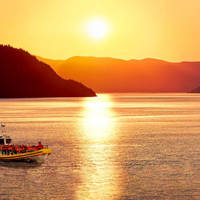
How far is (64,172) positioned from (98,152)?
63.5 ft

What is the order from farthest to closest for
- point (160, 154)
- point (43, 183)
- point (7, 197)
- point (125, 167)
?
→ point (160, 154) < point (125, 167) < point (43, 183) < point (7, 197)

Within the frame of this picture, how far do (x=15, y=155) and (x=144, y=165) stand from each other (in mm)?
18414

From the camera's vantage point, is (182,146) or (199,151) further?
(182,146)

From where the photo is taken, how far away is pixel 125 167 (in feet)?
200

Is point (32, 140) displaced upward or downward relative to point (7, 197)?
upward

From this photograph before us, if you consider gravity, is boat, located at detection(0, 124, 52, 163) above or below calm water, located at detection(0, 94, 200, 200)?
above

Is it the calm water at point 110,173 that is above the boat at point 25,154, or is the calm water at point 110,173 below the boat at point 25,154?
below

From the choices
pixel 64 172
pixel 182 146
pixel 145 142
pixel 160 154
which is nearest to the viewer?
pixel 64 172

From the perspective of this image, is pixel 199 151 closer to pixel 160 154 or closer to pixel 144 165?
pixel 160 154

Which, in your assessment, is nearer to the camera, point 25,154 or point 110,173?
point 110,173

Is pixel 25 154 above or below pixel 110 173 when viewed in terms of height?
above

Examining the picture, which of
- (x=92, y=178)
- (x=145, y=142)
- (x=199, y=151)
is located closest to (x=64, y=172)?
(x=92, y=178)

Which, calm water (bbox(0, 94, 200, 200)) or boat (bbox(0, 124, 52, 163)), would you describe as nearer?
calm water (bbox(0, 94, 200, 200))

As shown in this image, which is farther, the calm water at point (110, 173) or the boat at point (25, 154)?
the boat at point (25, 154)
